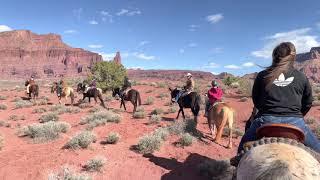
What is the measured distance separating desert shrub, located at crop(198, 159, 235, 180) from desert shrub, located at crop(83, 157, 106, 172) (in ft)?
7.84

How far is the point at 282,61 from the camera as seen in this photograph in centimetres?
482

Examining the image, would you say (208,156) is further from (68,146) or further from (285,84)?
(285,84)

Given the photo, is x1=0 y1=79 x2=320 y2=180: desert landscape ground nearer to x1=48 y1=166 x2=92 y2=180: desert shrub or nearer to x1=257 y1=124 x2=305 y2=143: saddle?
x1=48 y1=166 x2=92 y2=180: desert shrub

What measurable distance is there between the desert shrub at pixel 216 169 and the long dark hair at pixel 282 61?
13.1 feet

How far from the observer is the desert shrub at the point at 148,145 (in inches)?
394

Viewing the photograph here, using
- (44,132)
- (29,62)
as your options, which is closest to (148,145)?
(44,132)

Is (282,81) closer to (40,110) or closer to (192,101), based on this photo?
(192,101)

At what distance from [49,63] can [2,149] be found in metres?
189

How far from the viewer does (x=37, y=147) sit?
421 inches

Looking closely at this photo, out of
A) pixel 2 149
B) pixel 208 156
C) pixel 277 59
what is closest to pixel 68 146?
pixel 2 149

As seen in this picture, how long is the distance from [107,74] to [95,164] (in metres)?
30.0

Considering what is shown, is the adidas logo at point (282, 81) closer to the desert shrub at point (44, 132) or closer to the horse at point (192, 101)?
the desert shrub at point (44, 132)

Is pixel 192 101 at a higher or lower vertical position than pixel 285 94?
lower

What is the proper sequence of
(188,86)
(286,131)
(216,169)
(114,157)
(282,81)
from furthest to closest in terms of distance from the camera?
(188,86) < (114,157) < (216,169) < (282,81) < (286,131)
